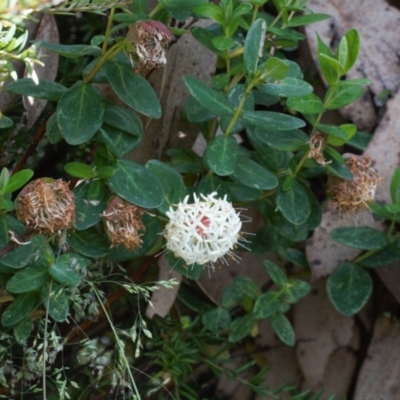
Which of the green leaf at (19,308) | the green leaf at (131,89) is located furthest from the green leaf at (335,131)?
the green leaf at (19,308)

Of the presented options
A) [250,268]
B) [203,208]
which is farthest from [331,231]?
[203,208]

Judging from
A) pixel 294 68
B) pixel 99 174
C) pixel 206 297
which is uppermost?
pixel 294 68

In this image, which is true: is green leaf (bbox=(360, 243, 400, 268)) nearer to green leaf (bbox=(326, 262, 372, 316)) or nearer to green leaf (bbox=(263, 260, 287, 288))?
green leaf (bbox=(326, 262, 372, 316))

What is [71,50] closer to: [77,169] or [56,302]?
[77,169]

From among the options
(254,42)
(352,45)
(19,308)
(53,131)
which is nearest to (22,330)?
(19,308)

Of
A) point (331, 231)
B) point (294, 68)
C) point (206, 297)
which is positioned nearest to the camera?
point (294, 68)

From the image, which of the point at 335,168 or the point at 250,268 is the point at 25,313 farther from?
the point at 250,268
